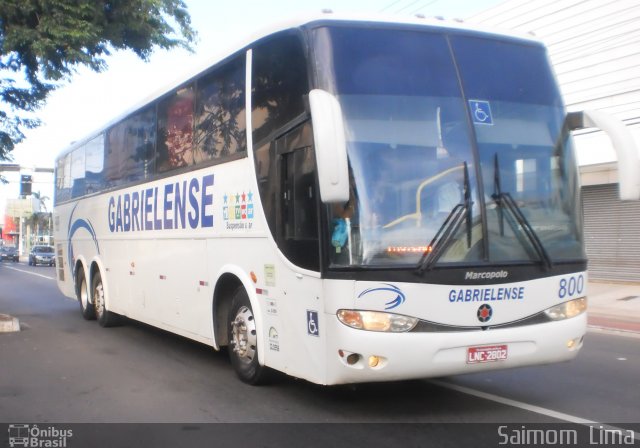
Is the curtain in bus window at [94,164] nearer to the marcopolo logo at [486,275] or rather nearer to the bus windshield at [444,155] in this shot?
the bus windshield at [444,155]

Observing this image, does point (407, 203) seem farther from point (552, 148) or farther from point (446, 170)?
point (552, 148)

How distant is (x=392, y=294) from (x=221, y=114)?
10.9 ft

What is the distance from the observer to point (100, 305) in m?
12.5

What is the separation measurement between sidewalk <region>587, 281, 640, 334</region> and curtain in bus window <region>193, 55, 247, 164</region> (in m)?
8.43

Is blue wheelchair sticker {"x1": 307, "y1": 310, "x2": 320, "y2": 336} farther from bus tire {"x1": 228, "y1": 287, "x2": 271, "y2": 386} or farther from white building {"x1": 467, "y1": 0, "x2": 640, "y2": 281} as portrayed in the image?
white building {"x1": 467, "y1": 0, "x2": 640, "y2": 281}

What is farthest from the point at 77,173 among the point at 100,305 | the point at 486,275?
the point at 486,275

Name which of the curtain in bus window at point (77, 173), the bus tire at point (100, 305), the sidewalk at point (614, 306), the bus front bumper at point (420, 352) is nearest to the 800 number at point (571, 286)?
the bus front bumper at point (420, 352)

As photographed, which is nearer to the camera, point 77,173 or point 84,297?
point 84,297

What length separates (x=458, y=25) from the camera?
20.6ft

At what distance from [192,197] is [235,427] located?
3327 mm

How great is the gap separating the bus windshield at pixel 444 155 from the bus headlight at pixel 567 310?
407mm

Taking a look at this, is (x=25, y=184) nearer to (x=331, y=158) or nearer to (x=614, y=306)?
(x=614, y=306)

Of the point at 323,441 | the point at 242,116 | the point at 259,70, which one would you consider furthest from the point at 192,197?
the point at 323,441

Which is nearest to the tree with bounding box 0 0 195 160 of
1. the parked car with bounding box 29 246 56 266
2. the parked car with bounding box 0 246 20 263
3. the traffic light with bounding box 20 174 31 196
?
the traffic light with bounding box 20 174 31 196
